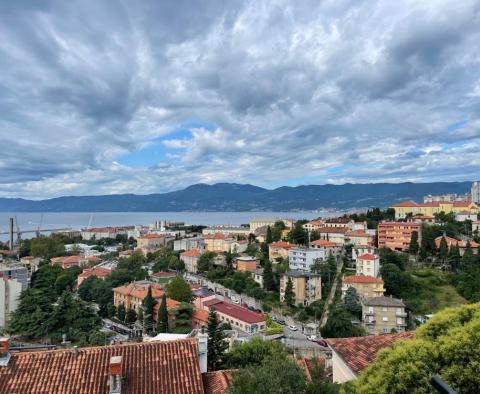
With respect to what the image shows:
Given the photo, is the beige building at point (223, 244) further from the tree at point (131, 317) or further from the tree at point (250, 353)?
the tree at point (250, 353)

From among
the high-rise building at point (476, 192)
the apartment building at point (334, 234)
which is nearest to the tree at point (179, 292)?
the apartment building at point (334, 234)

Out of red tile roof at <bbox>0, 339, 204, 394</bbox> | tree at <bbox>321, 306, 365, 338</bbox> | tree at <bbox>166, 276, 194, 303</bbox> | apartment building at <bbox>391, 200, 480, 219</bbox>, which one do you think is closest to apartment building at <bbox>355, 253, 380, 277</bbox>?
tree at <bbox>321, 306, 365, 338</bbox>

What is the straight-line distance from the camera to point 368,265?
40.0 metres

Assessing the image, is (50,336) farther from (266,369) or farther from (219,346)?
(266,369)

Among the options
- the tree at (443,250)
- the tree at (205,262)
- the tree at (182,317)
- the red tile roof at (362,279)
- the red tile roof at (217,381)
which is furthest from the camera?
the tree at (205,262)

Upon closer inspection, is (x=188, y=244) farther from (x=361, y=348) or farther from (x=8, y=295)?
(x=361, y=348)

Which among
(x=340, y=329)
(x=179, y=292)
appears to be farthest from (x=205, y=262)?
(x=340, y=329)

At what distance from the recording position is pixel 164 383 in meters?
7.11

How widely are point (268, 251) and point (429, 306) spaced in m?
22.5

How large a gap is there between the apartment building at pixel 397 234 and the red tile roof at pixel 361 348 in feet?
145

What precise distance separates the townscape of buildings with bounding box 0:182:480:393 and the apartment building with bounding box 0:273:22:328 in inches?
3.4

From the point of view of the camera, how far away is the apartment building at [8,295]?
35.5m

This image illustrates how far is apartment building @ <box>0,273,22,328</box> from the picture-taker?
117 feet

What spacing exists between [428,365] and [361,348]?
324 centimetres
